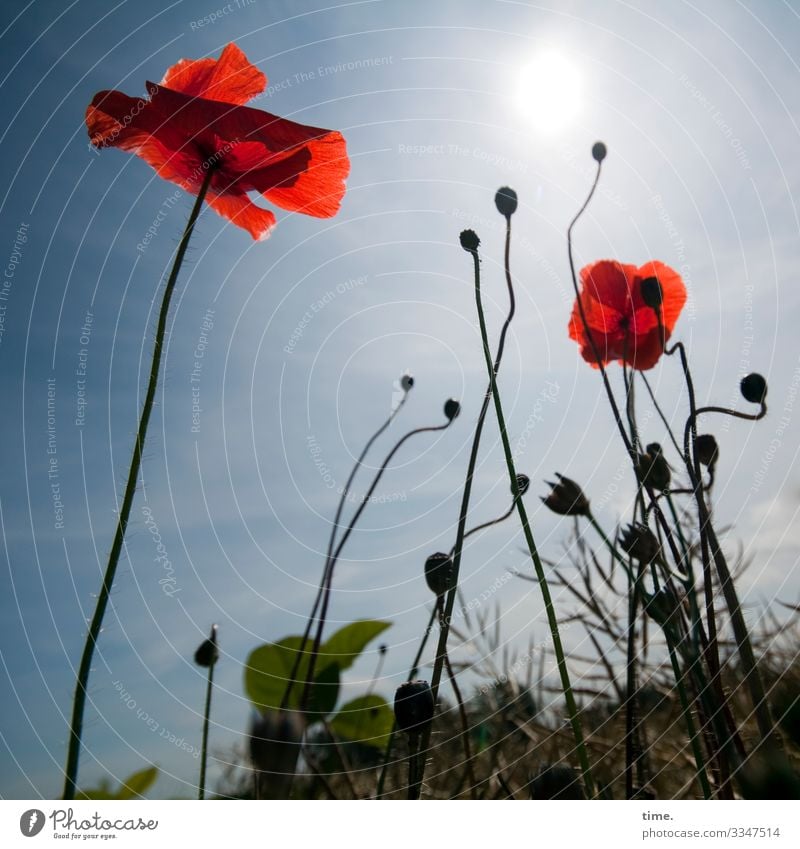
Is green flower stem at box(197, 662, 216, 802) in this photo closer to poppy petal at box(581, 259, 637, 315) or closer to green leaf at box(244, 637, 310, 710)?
green leaf at box(244, 637, 310, 710)

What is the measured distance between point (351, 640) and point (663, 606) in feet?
1.14

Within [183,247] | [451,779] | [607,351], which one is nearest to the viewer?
[183,247]

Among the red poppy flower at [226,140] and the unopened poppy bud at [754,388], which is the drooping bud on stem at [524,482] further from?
the red poppy flower at [226,140]

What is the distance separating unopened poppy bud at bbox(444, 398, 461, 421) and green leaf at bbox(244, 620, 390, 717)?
0.27 m

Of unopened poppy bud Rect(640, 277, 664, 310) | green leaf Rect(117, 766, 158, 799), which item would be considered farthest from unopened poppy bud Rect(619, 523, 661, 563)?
green leaf Rect(117, 766, 158, 799)

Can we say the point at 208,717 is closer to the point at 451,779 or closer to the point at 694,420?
the point at 451,779

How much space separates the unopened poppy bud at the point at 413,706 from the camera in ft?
1.58

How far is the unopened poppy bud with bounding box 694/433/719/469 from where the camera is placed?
2.07 ft

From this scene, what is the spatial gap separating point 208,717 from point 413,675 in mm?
199

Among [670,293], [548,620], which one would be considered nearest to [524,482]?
[548,620]

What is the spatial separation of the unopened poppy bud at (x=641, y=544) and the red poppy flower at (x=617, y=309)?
0.38 m

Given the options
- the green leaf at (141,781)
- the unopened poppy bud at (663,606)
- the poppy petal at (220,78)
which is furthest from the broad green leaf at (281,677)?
the poppy petal at (220,78)
